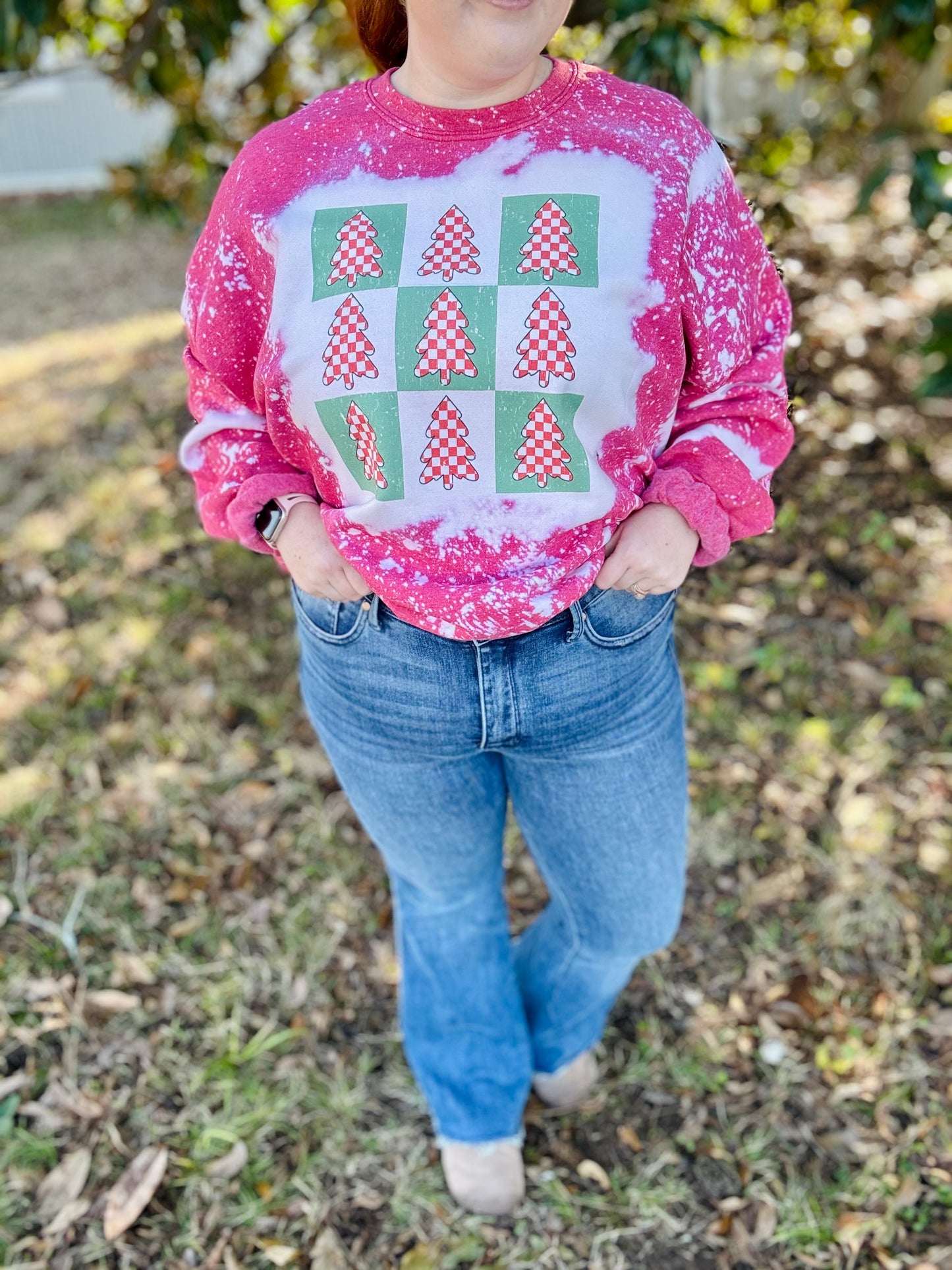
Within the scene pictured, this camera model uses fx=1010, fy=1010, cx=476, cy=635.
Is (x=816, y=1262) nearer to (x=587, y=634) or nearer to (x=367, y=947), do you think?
(x=367, y=947)

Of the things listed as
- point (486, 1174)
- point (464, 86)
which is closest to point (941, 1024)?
point (486, 1174)

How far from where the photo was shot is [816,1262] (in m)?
1.81

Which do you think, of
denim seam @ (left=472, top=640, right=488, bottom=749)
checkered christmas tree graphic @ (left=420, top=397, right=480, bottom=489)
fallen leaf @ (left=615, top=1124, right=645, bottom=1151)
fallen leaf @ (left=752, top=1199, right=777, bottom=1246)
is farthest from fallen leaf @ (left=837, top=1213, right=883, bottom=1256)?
checkered christmas tree graphic @ (left=420, top=397, right=480, bottom=489)

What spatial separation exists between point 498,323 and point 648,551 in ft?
1.09

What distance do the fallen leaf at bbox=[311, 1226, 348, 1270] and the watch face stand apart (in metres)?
1.34

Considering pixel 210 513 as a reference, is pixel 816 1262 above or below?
below

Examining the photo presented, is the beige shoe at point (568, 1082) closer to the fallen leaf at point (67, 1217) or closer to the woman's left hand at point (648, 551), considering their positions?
the fallen leaf at point (67, 1217)

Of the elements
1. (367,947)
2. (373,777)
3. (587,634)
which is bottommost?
(367,947)

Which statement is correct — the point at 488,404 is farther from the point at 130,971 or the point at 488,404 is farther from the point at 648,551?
the point at 130,971

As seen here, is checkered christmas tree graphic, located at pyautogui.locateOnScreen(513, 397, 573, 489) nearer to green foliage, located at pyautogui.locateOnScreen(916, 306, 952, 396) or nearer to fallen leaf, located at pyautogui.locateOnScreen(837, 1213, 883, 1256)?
fallen leaf, located at pyautogui.locateOnScreen(837, 1213, 883, 1256)

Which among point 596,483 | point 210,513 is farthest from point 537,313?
point 210,513

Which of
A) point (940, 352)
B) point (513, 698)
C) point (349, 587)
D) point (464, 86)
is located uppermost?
point (464, 86)

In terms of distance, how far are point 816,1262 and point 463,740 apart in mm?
1243

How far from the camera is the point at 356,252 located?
3.79 feet
